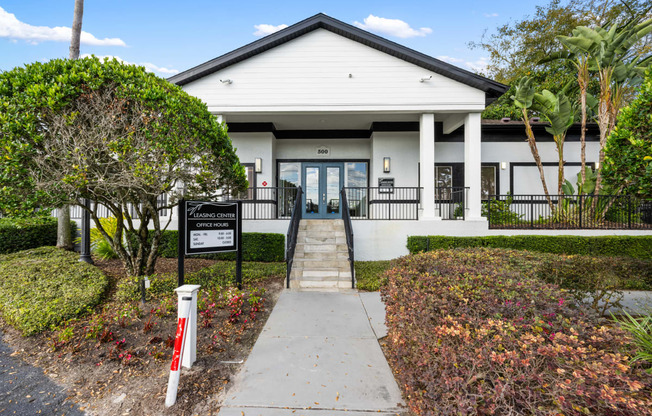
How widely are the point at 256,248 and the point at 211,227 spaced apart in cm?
307

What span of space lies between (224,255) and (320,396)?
5935 millimetres

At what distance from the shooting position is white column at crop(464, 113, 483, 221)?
8.27 metres

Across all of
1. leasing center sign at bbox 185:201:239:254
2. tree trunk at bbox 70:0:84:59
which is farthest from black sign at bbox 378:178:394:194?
tree trunk at bbox 70:0:84:59

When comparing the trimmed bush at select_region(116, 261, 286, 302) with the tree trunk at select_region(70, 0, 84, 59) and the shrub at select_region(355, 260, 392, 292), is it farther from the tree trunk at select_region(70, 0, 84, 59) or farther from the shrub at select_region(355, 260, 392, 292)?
the tree trunk at select_region(70, 0, 84, 59)

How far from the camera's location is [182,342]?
2.38 m

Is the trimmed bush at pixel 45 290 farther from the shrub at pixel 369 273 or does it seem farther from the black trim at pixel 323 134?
the black trim at pixel 323 134

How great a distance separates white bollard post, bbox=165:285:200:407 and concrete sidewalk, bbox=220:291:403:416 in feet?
1.54

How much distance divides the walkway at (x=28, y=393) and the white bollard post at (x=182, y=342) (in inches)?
28.9

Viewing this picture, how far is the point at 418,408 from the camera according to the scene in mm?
1854

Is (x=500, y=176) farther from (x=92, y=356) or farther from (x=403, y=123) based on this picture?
(x=92, y=356)

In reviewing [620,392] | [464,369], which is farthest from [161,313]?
[620,392]

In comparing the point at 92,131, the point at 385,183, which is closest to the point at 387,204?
the point at 385,183

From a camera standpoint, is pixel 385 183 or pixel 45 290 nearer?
pixel 45 290

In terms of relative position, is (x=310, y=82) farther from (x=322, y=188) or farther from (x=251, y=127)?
(x=322, y=188)
